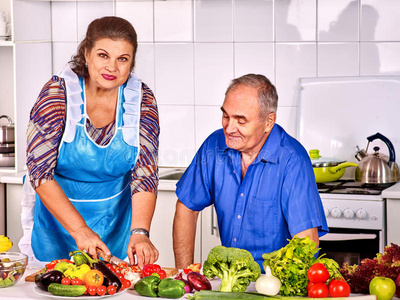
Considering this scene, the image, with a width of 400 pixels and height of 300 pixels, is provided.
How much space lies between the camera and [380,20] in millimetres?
3484

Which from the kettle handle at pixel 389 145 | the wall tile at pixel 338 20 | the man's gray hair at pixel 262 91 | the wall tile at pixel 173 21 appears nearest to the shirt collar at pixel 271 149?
the man's gray hair at pixel 262 91

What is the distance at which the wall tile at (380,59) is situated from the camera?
3.48 meters

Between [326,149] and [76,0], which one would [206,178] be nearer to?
[326,149]

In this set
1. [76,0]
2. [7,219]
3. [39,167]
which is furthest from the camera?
[76,0]

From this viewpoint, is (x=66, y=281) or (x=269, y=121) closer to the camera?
(x=66, y=281)

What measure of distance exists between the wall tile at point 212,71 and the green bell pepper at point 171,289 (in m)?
2.15

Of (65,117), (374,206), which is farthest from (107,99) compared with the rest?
(374,206)

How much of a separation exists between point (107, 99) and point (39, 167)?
36 cm

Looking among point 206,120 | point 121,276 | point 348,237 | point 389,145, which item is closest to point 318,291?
point 121,276

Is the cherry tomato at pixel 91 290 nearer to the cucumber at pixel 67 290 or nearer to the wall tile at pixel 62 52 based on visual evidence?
the cucumber at pixel 67 290

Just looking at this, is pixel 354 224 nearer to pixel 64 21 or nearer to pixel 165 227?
pixel 165 227

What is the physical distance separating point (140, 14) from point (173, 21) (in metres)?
0.21

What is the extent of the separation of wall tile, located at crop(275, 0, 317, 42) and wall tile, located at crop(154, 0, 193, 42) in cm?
53

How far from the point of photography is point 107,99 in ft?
7.42
